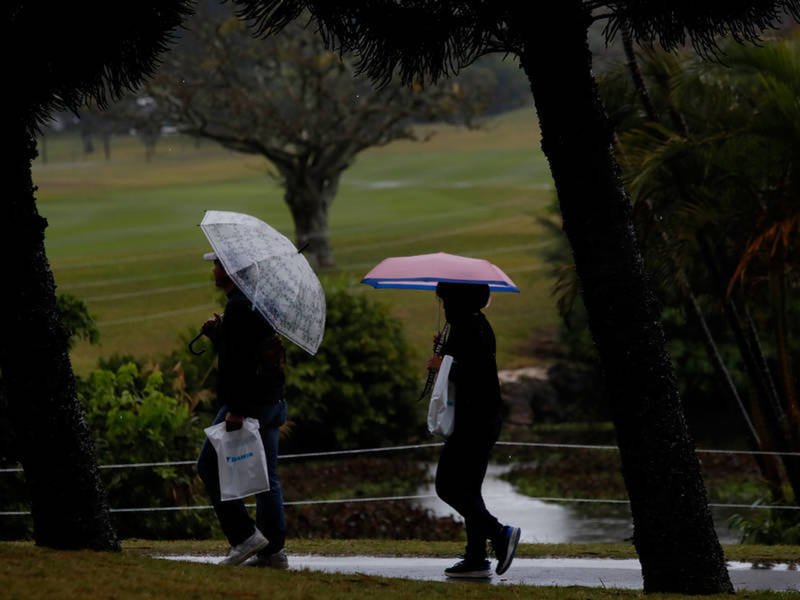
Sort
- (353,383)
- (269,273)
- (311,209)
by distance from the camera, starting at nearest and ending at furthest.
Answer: (269,273), (353,383), (311,209)

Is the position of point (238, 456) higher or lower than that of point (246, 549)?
higher

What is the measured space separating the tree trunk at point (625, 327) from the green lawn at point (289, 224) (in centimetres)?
794

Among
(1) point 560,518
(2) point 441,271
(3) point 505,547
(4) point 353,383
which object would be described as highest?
(2) point 441,271

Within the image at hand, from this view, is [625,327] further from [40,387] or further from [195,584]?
[40,387]

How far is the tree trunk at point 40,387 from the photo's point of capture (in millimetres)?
8070

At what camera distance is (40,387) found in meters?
8.10

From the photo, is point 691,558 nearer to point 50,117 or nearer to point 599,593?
Answer: point 599,593

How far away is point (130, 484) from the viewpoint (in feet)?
43.4

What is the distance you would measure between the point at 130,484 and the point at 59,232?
40.0 meters

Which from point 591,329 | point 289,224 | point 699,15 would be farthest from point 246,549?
point 289,224

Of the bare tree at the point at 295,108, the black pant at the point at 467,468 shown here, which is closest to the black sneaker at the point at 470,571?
the black pant at the point at 467,468

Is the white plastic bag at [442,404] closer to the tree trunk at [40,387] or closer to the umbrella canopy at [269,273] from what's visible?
the umbrella canopy at [269,273]

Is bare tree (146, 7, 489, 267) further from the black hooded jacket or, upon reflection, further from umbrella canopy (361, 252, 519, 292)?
the black hooded jacket

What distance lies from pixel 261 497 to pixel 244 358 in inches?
34.9
